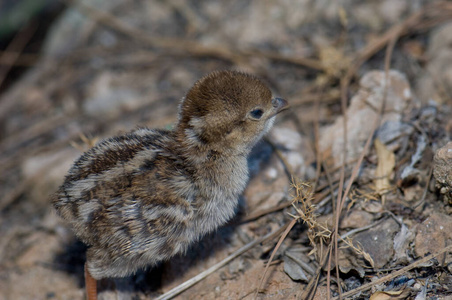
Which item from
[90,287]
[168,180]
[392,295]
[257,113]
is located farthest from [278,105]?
[90,287]

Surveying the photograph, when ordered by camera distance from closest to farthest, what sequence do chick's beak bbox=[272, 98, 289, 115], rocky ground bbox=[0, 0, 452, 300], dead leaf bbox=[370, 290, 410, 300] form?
dead leaf bbox=[370, 290, 410, 300], rocky ground bbox=[0, 0, 452, 300], chick's beak bbox=[272, 98, 289, 115]

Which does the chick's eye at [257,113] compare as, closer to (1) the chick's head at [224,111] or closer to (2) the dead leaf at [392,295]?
(1) the chick's head at [224,111]

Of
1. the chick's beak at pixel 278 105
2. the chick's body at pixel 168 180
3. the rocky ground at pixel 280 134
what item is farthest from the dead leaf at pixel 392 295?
the chick's beak at pixel 278 105

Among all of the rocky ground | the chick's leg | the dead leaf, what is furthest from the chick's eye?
the chick's leg

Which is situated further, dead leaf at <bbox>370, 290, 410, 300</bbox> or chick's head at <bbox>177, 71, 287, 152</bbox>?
chick's head at <bbox>177, 71, 287, 152</bbox>

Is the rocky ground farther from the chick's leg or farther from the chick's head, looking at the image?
the chick's head

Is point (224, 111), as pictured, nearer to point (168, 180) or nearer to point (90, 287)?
point (168, 180)

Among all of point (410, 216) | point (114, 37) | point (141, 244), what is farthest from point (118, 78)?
point (410, 216)
